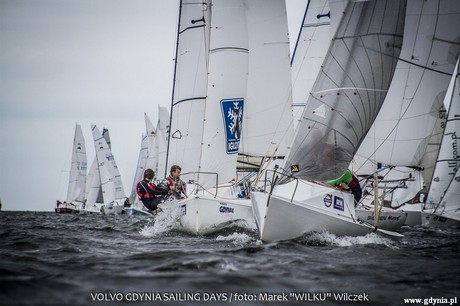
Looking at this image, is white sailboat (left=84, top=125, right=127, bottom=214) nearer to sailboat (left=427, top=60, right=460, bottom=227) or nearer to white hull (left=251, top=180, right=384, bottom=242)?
sailboat (left=427, top=60, right=460, bottom=227)

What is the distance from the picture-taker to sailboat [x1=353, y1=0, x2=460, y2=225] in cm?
1272

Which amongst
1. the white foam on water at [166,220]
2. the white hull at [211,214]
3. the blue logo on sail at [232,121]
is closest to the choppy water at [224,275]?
the white hull at [211,214]

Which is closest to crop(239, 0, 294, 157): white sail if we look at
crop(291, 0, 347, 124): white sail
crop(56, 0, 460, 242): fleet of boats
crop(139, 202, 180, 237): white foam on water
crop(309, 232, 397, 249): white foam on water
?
crop(56, 0, 460, 242): fleet of boats

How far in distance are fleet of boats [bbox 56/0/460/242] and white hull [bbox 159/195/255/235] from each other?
0.07 ft

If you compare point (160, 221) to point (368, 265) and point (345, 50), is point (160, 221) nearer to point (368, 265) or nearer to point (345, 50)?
point (345, 50)

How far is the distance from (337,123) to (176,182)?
5180 millimetres

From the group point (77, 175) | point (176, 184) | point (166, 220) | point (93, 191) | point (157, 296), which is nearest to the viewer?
point (157, 296)

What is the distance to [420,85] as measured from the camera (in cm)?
1298

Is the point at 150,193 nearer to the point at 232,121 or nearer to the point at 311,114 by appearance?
the point at 232,121

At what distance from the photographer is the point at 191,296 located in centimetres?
364

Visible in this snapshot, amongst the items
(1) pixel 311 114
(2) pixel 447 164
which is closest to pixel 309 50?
(2) pixel 447 164

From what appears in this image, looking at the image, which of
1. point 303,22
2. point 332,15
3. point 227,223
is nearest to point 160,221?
point 227,223

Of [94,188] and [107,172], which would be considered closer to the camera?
[107,172]

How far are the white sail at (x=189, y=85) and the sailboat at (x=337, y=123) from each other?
15.6 feet
